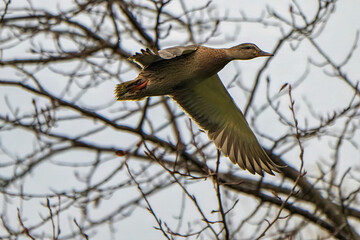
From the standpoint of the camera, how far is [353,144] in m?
6.74

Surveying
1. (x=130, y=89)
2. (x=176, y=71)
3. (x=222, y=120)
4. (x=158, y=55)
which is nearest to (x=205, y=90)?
(x=222, y=120)

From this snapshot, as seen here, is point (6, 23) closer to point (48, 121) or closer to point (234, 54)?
point (48, 121)

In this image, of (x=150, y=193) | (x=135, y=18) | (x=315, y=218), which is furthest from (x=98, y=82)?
(x=315, y=218)

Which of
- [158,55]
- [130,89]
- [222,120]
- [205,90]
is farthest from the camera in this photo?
[222,120]

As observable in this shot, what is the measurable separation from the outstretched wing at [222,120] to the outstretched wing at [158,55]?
3.14 ft

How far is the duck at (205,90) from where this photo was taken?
548cm

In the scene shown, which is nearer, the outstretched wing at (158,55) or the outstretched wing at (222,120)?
the outstretched wing at (158,55)

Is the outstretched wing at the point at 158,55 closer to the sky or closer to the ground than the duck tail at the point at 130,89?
closer to the ground

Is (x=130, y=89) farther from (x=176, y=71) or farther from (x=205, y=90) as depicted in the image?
(x=205, y=90)

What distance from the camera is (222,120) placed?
670 cm

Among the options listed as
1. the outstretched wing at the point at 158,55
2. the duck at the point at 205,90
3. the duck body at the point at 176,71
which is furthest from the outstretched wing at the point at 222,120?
the outstretched wing at the point at 158,55

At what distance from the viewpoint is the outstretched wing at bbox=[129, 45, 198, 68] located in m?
4.81

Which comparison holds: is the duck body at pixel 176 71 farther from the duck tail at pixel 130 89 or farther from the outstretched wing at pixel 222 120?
the outstretched wing at pixel 222 120

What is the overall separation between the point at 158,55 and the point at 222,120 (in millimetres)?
2074
